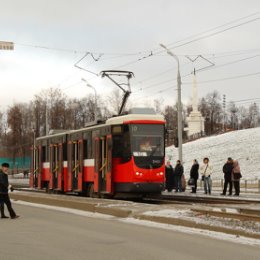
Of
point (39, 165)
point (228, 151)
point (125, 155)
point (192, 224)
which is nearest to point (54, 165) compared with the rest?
point (39, 165)

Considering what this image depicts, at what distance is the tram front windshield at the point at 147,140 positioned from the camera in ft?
74.9

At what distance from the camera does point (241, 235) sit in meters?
11.9

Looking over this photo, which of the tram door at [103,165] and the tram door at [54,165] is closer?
the tram door at [103,165]

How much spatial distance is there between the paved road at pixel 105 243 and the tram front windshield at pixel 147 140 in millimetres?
7708

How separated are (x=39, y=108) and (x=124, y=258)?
272 ft

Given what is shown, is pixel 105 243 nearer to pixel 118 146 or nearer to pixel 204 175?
pixel 118 146

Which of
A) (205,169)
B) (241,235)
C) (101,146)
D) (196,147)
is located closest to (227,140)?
(196,147)

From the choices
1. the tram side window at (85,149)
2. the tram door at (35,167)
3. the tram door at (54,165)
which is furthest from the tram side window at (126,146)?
the tram door at (35,167)

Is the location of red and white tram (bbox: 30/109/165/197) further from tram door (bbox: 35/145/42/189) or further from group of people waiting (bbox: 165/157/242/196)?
tram door (bbox: 35/145/42/189)

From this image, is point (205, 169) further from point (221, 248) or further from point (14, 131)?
point (14, 131)

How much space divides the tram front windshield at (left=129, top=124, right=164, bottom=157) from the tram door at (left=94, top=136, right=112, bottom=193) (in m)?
1.05

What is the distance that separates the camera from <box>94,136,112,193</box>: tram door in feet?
75.9

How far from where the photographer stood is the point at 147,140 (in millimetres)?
23094

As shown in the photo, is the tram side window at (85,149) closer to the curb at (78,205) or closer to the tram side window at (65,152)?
the tram side window at (65,152)
